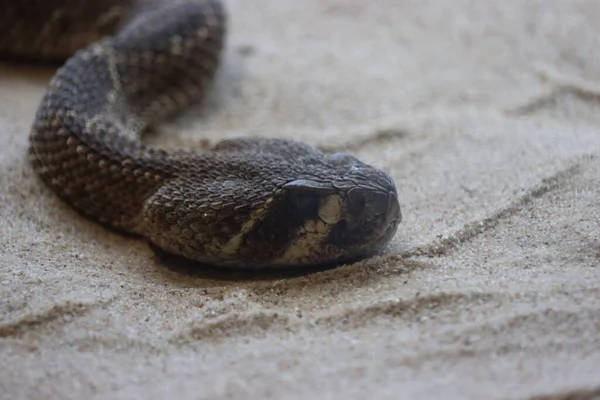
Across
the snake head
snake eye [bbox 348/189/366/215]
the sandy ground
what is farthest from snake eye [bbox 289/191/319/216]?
the sandy ground

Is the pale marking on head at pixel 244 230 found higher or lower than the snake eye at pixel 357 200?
lower

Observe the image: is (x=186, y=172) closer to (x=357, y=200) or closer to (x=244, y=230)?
(x=244, y=230)

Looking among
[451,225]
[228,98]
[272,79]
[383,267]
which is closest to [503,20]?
[272,79]

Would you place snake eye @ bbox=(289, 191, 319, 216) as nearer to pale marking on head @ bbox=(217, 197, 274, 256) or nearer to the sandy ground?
pale marking on head @ bbox=(217, 197, 274, 256)

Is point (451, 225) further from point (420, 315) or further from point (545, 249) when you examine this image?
point (420, 315)

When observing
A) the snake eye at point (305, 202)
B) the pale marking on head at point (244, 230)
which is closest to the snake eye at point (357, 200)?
the snake eye at point (305, 202)

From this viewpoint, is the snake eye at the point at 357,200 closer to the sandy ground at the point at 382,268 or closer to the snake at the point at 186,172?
the snake at the point at 186,172
